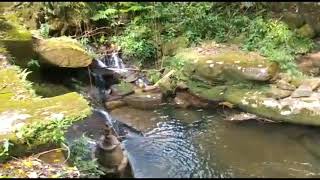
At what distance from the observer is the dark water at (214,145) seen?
241 inches

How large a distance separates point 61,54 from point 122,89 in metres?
1.67

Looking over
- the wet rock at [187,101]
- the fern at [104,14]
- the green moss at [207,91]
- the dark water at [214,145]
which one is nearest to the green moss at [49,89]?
the dark water at [214,145]

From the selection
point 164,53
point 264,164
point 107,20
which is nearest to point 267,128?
point 264,164

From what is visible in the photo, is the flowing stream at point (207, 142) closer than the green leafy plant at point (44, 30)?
Yes

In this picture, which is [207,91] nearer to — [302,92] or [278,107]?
[278,107]

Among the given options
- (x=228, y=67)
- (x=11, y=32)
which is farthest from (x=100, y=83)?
(x=228, y=67)

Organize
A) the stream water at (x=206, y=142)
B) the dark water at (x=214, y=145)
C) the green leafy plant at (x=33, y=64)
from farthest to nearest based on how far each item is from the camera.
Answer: the green leafy plant at (x=33, y=64) < the stream water at (x=206, y=142) < the dark water at (x=214, y=145)

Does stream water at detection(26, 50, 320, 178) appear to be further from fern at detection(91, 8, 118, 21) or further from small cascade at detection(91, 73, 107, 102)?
fern at detection(91, 8, 118, 21)

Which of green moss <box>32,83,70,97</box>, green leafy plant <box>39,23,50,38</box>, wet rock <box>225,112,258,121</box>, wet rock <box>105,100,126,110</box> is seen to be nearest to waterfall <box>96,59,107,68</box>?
green leafy plant <box>39,23,50,38</box>

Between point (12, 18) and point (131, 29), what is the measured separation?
3098 mm

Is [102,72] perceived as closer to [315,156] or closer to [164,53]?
[164,53]

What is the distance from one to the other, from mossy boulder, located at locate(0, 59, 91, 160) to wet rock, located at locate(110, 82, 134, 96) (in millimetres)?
4278

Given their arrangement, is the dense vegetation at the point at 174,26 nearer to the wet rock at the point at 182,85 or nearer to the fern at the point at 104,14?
the fern at the point at 104,14

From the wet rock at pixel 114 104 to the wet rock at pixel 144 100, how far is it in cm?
13
